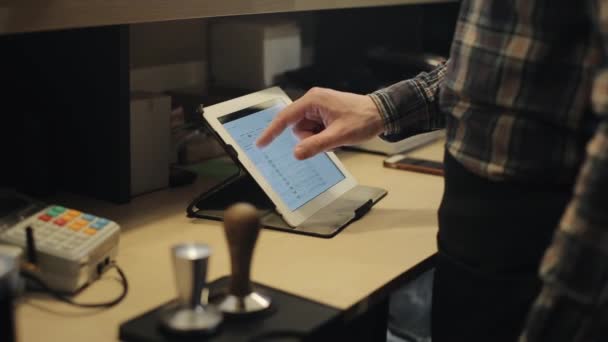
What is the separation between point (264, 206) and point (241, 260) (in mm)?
389

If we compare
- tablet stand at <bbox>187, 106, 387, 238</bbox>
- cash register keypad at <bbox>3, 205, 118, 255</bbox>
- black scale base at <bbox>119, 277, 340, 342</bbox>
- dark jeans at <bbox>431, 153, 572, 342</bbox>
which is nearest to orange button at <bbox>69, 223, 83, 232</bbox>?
cash register keypad at <bbox>3, 205, 118, 255</bbox>

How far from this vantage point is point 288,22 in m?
1.87

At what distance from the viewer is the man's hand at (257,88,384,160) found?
1159mm

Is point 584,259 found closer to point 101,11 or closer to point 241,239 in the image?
point 241,239

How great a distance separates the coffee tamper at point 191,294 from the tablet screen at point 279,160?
0.39 m

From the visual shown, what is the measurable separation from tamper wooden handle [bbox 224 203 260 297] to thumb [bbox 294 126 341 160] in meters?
0.30

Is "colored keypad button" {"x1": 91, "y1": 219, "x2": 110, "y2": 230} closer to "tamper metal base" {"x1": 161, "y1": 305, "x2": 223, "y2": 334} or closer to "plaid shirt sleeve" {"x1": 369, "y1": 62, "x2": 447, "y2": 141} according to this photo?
"tamper metal base" {"x1": 161, "y1": 305, "x2": 223, "y2": 334}

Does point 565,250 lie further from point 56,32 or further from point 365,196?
point 56,32

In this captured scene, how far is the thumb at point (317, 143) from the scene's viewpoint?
1.11m

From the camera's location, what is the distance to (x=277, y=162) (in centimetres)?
122

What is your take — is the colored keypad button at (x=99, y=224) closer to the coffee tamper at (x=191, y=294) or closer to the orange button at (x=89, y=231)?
the orange button at (x=89, y=231)

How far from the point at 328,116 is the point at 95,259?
450mm

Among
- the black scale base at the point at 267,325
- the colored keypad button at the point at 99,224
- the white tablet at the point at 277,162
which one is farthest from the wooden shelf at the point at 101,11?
the black scale base at the point at 267,325

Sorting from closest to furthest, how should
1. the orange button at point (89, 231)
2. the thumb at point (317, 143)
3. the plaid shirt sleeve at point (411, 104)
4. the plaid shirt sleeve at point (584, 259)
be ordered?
the plaid shirt sleeve at point (584, 259), the orange button at point (89, 231), the thumb at point (317, 143), the plaid shirt sleeve at point (411, 104)
